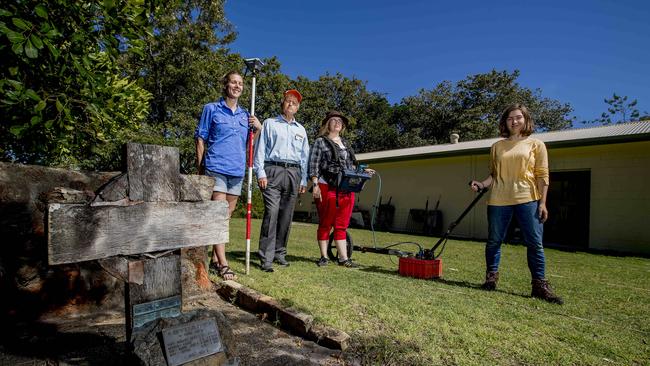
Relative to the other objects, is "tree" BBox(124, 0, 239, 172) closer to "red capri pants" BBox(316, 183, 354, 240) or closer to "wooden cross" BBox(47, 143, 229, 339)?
"red capri pants" BBox(316, 183, 354, 240)

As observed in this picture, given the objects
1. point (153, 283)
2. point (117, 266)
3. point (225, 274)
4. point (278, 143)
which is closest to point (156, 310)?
point (153, 283)

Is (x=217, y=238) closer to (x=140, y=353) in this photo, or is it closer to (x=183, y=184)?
(x=183, y=184)

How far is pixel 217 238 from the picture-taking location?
196cm

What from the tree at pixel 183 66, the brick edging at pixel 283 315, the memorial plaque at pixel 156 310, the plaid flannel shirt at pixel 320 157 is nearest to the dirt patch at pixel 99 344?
the brick edging at pixel 283 315

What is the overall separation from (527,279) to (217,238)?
421 centimetres

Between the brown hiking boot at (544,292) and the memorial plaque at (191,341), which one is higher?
the memorial plaque at (191,341)

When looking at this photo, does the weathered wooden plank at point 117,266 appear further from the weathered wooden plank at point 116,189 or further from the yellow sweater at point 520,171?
the yellow sweater at point 520,171

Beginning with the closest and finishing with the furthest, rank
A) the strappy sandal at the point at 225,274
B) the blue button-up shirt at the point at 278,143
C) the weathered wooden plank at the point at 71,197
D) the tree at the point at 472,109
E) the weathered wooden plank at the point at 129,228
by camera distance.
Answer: the weathered wooden plank at the point at 129,228, the weathered wooden plank at the point at 71,197, the strappy sandal at the point at 225,274, the blue button-up shirt at the point at 278,143, the tree at the point at 472,109

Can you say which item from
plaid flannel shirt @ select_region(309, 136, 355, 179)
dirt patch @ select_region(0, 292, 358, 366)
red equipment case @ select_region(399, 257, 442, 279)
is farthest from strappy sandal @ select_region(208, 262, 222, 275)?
red equipment case @ select_region(399, 257, 442, 279)

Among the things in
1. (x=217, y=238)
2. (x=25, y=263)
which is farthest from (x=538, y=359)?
(x=25, y=263)

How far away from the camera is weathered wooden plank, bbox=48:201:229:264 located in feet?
4.61

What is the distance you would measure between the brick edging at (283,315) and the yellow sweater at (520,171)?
2469 mm

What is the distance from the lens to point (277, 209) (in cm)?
436

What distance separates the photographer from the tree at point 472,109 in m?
30.8
